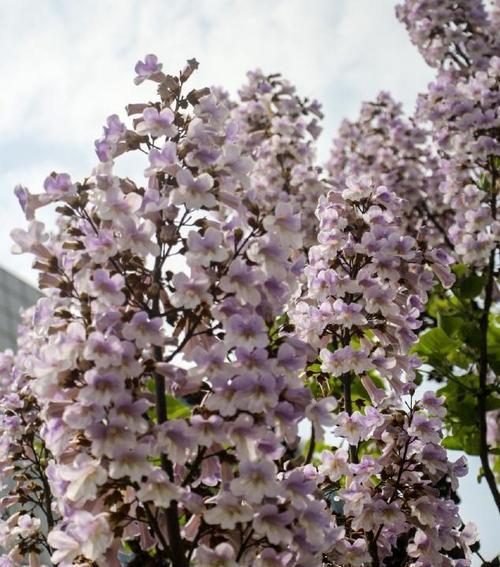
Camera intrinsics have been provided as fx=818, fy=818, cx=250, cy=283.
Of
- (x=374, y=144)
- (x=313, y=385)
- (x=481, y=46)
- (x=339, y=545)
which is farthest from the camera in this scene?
(x=374, y=144)

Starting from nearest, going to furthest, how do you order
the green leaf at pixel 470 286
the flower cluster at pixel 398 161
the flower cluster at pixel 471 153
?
the green leaf at pixel 470 286, the flower cluster at pixel 471 153, the flower cluster at pixel 398 161

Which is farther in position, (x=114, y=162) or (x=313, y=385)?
(x=313, y=385)

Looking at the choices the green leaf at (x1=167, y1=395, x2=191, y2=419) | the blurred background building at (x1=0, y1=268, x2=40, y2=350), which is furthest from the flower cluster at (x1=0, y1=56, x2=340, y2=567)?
the blurred background building at (x1=0, y1=268, x2=40, y2=350)

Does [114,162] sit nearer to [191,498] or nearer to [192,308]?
[192,308]

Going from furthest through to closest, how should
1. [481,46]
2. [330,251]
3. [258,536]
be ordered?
[481,46]
[330,251]
[258,536]

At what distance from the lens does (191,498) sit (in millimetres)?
2205

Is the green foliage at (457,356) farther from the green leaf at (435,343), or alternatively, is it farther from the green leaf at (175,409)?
the green leaf at (175,409)

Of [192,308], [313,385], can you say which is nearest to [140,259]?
[192,308]

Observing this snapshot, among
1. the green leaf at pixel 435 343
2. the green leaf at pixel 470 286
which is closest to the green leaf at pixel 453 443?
the green leaf at pixel 435 343

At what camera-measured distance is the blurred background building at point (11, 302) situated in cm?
1834

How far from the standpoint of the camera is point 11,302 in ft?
63.6

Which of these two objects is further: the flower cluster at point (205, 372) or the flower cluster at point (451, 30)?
the flower cluster at point (451, 30)

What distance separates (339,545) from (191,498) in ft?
2.91

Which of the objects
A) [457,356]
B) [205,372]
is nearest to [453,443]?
[457,356]
